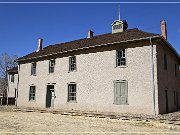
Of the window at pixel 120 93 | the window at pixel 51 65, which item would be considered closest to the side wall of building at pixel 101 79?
the window at pixel 120 93

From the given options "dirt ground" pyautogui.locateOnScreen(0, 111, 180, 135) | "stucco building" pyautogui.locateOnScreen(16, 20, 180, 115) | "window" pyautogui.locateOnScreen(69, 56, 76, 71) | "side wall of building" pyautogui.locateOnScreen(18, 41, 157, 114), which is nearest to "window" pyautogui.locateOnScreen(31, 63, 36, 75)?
"stucco building" pyautogui.locateOnScreen(16, 20, 180, 115)

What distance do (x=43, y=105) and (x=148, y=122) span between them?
1312 centimetres

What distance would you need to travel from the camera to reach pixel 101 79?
1806cm

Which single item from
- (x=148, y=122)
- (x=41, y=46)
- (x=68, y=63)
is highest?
(x=41, y=46)

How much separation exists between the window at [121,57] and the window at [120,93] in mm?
1669

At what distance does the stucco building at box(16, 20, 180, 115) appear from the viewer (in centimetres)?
1567

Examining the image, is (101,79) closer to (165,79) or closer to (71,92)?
(71,92)

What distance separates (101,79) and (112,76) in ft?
3.73

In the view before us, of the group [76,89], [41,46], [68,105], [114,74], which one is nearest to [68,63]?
[76,89]

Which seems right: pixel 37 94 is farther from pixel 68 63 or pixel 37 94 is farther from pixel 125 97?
pixel 125 97

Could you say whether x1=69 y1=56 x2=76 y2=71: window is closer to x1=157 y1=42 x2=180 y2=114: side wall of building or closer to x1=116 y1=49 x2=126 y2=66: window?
x1=116 y1=49 x2=126 y2=66: window

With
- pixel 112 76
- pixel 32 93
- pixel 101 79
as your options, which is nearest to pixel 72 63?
pixel 101 79

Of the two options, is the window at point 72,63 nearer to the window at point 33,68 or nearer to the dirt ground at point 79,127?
the window at point 33,68

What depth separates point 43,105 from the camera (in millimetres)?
22078
